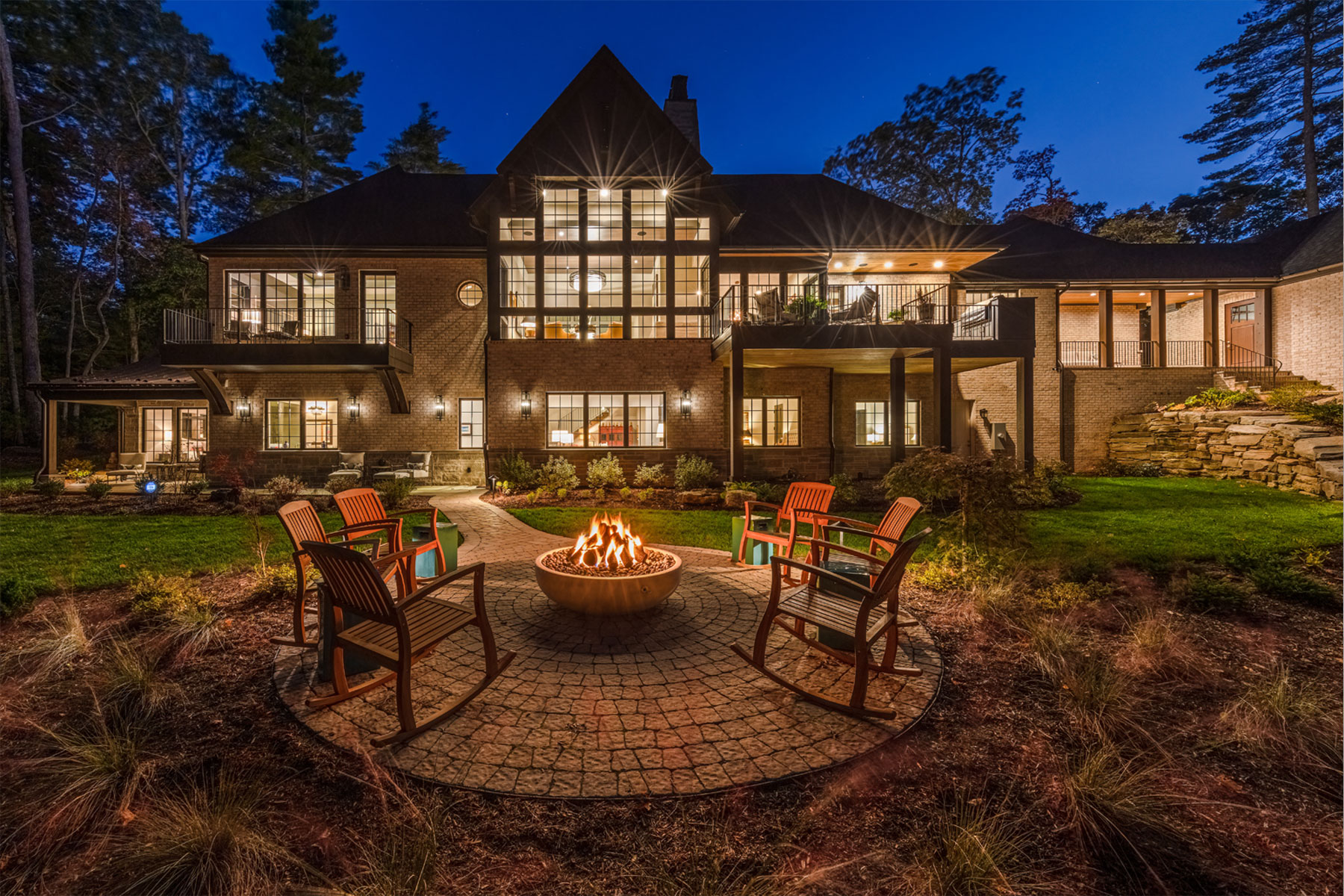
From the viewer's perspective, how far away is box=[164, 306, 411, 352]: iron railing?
12.9 meters

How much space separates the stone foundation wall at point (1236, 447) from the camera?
10.4m

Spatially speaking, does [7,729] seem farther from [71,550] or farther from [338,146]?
[338,146]

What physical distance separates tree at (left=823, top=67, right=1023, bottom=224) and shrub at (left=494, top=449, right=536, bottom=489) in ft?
81.5

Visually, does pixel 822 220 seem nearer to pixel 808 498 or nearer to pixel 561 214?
pixel 561 214

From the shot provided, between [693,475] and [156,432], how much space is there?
1820 centimetres

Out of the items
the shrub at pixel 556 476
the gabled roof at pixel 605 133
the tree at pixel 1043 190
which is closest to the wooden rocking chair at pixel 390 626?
the shrub at pixel 556 476

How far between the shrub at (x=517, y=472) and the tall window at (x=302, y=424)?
553 centimetres

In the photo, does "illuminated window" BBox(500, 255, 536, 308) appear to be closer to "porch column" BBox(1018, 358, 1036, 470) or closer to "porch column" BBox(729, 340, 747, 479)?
"porch column" BBox(729, 340, 747, 479)

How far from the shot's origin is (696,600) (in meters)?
4.97

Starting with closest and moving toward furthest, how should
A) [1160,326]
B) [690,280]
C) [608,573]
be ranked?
[608,573] → [690,280] → [1160,326]

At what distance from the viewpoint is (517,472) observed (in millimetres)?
12586

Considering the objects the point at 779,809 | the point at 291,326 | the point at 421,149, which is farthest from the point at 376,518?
the point at 421,149

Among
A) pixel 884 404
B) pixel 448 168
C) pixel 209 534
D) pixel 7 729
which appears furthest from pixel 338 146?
pixel 7 729

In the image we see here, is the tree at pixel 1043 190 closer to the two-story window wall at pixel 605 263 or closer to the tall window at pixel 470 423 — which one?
the two-story window wall at pixel 605 263
